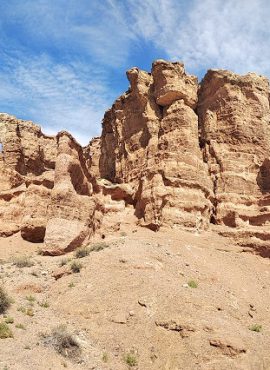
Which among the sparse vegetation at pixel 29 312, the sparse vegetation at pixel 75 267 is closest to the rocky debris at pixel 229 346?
the sparse vegetation at pixel 29 312

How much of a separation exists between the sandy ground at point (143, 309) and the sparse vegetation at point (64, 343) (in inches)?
6.8

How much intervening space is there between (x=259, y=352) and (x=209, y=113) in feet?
77.1

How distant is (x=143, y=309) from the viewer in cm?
2319

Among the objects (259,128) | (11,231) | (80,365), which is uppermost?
(259,128)

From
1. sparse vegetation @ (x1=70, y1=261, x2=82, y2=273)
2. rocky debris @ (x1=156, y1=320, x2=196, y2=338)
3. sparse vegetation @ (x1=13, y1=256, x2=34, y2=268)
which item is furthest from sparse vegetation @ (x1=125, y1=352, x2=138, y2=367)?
sparse vegetation @ (x1=13, y1=256, x2=34, y2=268)

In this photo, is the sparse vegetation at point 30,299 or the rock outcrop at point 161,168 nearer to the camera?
the sparse vegetation at point 30,299

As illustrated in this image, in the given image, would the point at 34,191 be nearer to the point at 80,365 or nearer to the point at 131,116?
the point at 131,116

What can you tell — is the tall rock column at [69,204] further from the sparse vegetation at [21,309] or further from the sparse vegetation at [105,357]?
the sparse vegetation at [105,357]

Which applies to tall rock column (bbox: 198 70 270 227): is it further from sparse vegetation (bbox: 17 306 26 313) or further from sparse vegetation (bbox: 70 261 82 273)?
sparse vegetation (bbox: 17 306 26 313)

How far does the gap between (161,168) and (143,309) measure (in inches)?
588

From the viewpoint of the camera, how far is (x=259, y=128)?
→ 41.0 m

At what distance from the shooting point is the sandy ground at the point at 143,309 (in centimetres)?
2022

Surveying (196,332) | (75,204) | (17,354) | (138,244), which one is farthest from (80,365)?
(75,204)

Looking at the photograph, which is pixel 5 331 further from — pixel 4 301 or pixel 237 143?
pixel 237 143
